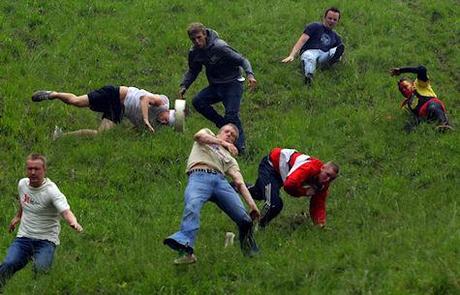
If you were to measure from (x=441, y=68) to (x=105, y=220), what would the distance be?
848 centimetres

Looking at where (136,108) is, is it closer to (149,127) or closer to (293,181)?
(149,127)

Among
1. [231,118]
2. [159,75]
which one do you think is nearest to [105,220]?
[231,118]

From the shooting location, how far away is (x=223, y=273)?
769 cm

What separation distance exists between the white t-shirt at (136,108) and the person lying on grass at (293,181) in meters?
3.08

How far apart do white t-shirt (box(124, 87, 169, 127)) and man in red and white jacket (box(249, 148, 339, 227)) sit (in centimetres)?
310

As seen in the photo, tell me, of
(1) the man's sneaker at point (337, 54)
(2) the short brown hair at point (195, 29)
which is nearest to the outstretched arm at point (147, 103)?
(2) the short brown hair at point (195, 29)

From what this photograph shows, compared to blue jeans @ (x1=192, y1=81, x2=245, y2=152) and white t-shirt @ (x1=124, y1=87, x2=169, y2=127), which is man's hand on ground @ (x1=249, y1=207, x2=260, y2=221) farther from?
white t-shirt @ (x1=124, y1=87, x2=169, y2=127)

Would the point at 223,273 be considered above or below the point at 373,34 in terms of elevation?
above

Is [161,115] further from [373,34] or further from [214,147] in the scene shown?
[373,34]

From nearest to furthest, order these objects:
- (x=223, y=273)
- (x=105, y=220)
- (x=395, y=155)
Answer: (x=223, y=273) → (x=105, y=220) → (x=395, y=155)

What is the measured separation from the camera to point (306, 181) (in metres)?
8.80

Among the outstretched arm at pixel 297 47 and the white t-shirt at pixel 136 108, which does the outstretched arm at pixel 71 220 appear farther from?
the outstretched arm at pixel 297 47

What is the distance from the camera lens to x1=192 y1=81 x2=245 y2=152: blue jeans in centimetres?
1155

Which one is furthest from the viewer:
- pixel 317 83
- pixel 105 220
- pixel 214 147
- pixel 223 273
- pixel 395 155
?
pixel 317 83
